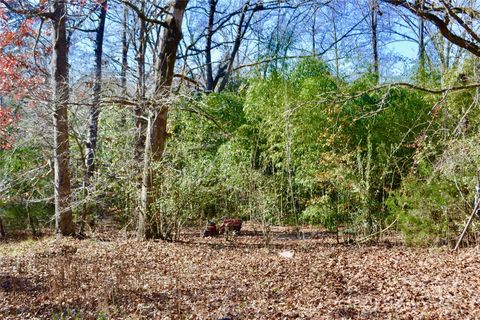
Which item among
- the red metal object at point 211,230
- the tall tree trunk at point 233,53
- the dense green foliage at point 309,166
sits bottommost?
the red metal object at point 211,230

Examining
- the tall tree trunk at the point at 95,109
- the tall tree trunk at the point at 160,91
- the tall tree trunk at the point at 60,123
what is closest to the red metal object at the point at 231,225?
the tall tree trunk at the point at 160,91

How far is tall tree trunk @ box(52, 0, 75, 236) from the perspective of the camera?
771cm

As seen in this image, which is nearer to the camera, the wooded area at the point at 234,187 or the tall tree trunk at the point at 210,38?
the wooded area at the point at 234,187

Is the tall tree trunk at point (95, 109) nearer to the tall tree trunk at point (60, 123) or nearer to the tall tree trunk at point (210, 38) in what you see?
the tall tree trunk at point (60, 123)

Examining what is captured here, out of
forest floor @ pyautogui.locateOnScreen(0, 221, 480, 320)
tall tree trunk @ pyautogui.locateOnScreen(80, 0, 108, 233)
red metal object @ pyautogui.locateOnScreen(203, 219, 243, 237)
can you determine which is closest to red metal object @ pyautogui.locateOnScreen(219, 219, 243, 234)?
red metal object @ pyautogui.locateOnScreen(203, 219, 243, 237)

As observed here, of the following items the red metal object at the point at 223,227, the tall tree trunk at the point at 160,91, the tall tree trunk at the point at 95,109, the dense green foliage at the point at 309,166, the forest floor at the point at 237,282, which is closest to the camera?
the forest floor at the point at 237,282

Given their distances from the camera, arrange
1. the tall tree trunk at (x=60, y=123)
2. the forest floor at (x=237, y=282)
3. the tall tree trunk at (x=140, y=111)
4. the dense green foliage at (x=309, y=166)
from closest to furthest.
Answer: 1. the forest floor at (x=237, y=282)
2. the dense green foliage at (x=309, y=166)
3. the tall tree trunk at (x=140, y=111)
4. the tall tree trunk at (x=60, y=123)

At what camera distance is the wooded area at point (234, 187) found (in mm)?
4371

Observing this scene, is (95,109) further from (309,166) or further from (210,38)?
(210,38)

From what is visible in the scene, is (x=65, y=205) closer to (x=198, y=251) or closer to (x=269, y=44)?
(x=198, y=251)

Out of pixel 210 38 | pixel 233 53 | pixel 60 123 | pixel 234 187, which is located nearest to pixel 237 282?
pixel 234 187

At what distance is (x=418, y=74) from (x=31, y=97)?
7.88m

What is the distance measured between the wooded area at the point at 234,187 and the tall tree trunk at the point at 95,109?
0.08 m

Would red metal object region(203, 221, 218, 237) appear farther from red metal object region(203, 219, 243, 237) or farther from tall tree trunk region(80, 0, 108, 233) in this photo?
tall tree trunk region(80, 0, 108, 233)
